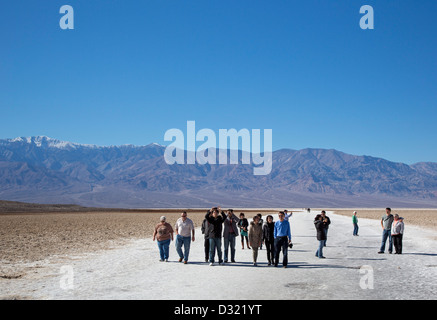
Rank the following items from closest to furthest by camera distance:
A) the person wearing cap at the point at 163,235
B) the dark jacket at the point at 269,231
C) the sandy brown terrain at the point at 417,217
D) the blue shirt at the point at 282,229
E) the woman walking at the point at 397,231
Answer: the blue shirt at the point at 282,229, the dark jacket at the point at 269,231, the person wearing cap at the point at 163,235, the woman walking at the point at 397,231, the sandy brown terrain at the point at 417,217

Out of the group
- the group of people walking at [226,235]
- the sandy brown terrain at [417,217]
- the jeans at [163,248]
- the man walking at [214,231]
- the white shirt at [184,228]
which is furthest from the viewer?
the sandy brown terrain at [417,217]

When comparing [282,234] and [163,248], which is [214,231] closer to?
[282,234]

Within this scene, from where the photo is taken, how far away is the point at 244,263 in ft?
48.5

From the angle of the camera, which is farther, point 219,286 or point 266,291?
point 219,286

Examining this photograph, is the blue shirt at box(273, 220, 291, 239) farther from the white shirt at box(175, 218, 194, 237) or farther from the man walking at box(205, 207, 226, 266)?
the white shirt at box(175, 218, 194, 237)

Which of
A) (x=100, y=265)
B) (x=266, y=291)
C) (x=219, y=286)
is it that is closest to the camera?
(x=266, y=291)

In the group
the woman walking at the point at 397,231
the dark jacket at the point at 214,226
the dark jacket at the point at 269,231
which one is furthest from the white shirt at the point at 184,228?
the woman walking at the point at 397,231

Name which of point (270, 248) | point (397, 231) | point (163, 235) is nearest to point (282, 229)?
point (270, 248)

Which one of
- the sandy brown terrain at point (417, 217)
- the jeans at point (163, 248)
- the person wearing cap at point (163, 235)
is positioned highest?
the person wearing cap at point (163, 235)

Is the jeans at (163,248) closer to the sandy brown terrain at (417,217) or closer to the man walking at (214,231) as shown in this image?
the man walking at (214,231)

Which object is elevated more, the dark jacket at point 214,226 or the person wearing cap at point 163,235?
the dark jacket at point 214,226
